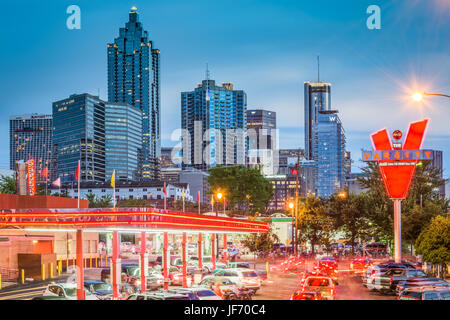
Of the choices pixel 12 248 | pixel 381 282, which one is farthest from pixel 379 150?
pixel 12 248

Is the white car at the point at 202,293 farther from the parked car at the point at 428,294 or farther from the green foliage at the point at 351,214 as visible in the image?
the green foliage at the point at 351,214

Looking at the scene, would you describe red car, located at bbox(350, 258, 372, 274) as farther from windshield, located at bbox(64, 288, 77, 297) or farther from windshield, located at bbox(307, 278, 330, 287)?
windshield, located at bbox(64, 288, 77, 297)

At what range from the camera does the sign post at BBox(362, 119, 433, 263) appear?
46844 millimetres

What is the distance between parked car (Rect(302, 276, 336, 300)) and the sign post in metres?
18.9

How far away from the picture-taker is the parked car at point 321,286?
29.1m

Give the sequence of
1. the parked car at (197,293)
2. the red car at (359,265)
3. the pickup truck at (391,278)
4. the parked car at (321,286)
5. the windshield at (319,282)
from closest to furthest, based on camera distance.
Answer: the parked car at (197,293)
the parked car at (321,286)
the windshield at (319,282)
the pickup truck at (391,278)
the red car at (359,265)

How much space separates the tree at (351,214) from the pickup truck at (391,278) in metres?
43.6

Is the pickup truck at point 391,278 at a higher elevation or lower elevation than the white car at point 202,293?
lower

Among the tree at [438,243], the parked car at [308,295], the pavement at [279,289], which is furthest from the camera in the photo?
the tree at [438,243]

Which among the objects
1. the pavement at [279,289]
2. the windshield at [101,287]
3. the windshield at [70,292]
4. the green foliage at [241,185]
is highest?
the green foliage at [241,185]

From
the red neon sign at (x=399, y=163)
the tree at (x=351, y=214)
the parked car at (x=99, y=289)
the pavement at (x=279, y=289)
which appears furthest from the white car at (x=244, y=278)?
the tree at (x=351, y=214)

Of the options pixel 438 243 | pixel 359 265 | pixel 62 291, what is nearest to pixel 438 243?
pixel 438 243

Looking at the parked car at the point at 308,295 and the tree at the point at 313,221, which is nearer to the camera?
the parked car at the point at 308,295
